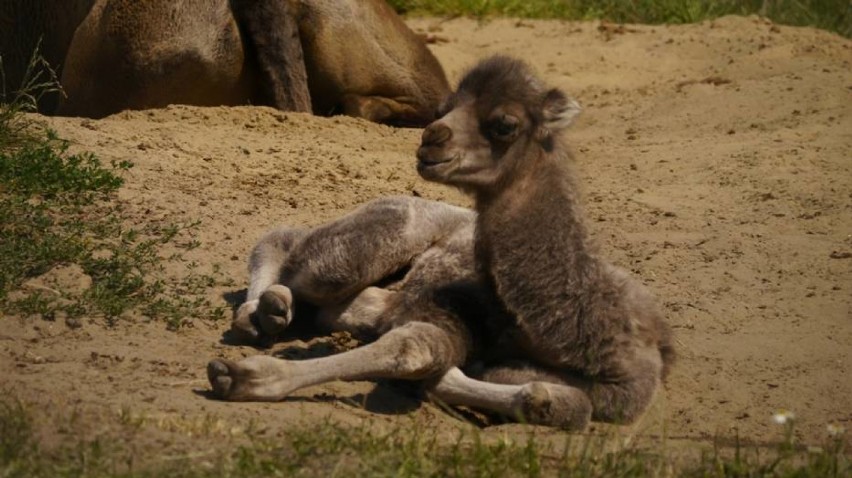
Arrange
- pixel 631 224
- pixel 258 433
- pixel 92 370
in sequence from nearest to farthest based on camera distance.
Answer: pixel 258 433
pixel 92 370
pixel 631 224

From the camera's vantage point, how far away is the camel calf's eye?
7.09m

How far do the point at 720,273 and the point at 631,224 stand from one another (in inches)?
34.2

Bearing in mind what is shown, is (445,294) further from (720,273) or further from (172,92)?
(172,92)

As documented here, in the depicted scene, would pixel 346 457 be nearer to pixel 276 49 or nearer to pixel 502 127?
pixel 502 127

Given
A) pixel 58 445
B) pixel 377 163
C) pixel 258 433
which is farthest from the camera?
pixel 377 163

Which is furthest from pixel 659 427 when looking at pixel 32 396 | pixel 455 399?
pixel 32 396

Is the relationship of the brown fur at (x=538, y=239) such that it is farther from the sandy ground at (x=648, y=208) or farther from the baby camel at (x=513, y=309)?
the sandy ground at (x=648, y=208)

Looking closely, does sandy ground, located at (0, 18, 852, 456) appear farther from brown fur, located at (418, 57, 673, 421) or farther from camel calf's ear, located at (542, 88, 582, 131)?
camel calf's ear, located at (542, 88, 582, 131)

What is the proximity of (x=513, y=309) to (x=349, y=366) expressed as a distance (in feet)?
2.78

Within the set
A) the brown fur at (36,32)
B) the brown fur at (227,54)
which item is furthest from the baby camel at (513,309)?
the brown fur at (36,32)

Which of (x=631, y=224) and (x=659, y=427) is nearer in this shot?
(x=659, y=427)

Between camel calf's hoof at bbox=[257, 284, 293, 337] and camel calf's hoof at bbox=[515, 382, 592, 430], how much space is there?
1.44 metres

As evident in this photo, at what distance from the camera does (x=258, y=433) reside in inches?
235

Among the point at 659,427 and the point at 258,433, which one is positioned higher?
the point at 258,433
